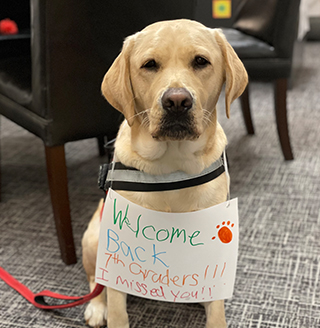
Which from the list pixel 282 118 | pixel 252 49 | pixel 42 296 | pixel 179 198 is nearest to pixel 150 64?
pixel 179 198

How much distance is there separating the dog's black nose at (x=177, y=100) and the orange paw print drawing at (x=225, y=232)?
31cm

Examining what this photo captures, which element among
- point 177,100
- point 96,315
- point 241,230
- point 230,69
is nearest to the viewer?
point 177,100

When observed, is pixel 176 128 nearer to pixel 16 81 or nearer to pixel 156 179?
pixel 156 179

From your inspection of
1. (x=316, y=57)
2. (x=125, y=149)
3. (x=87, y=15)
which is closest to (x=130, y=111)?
(x=125, y=149)

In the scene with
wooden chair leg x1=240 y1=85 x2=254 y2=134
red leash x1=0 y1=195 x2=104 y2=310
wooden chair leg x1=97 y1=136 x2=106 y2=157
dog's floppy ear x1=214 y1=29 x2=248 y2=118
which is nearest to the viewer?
dog's floppy ear x1=214 y1=29 x2=248 y2=118

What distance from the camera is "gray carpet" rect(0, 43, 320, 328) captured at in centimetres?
124

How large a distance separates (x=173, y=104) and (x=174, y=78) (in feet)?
0.20

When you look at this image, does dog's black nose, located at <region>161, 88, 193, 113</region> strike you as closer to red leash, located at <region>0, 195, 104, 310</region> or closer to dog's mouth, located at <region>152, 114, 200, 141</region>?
dog's mouth, located at <region>152, 114, 200, 141</region>

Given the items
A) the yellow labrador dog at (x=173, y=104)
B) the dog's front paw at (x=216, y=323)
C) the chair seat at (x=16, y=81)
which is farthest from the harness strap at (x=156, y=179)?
the chair seat at (x=16, y=81)

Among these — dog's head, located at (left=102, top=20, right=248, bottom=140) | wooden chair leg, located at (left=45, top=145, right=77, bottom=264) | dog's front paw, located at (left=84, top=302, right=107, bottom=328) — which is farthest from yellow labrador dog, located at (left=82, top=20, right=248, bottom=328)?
wooden chair leg, located at (left=45, top=145, right=77, bottom=264)

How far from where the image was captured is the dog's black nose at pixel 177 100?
3.00ft

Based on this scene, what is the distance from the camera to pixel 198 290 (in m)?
1.09

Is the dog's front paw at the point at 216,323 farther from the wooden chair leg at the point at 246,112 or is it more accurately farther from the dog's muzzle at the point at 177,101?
the wooden chair leg at the point at 246,112

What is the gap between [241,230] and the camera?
5.29 ft
